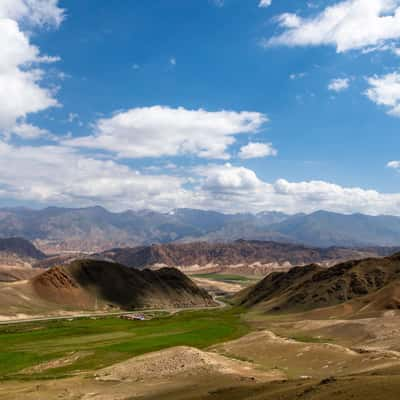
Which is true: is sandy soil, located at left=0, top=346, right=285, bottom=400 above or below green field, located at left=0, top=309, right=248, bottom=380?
above

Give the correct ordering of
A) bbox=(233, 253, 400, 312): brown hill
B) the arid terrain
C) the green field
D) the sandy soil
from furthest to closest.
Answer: bbox=(233, 253, 400, 312): brown hill
the green field
the sandy soil
the arid terrain

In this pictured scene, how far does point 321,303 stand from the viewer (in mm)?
149750

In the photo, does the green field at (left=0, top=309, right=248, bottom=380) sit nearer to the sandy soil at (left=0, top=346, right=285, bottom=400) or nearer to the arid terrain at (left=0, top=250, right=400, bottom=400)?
the arid terrain at (left=0, top=250, right=400, bottom=400)

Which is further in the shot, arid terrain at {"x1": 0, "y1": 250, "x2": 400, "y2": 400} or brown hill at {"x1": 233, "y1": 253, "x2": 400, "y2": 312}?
brown hill at {"x1": 233, "y1": 253, "x2": 400, "y2": 312}

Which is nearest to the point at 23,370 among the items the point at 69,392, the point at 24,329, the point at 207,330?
the point at 69,392

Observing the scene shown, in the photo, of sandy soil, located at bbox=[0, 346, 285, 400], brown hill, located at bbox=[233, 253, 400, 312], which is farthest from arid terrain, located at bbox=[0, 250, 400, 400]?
brown hill, located at bbox=[233, 253, 400, 312]

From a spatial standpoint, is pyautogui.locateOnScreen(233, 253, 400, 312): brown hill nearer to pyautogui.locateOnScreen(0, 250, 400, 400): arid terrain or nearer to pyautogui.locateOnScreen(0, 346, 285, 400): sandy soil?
pyautogui.locateOnScreen(0, 250, 400, 400): arid terrain

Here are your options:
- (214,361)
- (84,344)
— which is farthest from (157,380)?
(84,344)

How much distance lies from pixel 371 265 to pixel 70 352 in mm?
129070

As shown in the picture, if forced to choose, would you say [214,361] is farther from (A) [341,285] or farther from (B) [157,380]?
(A) [341,285]

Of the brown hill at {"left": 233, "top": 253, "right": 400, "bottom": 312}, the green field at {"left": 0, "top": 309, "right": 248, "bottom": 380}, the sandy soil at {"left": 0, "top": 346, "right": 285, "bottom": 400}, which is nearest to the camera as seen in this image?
the sandy soil at {"left": 0, "top": 346, "right": 285, "bottom": 400}

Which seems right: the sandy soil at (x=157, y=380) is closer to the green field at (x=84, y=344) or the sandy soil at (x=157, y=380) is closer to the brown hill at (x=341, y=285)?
the green field at (x=84, y=344)

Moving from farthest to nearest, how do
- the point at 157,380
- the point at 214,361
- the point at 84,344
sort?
the point at 84,344 → the point at 214,361 → the point at 157,380

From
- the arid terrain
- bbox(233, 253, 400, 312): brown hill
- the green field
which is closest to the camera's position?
the arid terrain
